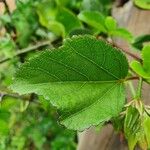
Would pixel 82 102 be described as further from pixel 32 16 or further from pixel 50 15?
pixel 32 16

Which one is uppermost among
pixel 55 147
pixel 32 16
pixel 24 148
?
pixel 32 16

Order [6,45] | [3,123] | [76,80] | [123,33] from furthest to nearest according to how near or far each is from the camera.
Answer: [6,45] < [123,33] < [3,123] < [76,80]

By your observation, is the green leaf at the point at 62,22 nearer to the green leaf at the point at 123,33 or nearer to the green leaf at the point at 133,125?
the green leaf at the point at 123,33

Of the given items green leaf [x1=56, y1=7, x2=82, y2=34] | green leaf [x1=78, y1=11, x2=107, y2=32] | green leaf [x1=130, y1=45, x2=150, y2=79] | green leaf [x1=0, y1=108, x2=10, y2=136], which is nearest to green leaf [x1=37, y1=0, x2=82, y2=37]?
green leaf [x1=56, y1=7, x2=82, y2=34]

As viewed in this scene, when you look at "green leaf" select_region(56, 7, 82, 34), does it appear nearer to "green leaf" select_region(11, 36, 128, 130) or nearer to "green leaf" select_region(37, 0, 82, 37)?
"green leaf" select_region(37, 0, 82, 37)

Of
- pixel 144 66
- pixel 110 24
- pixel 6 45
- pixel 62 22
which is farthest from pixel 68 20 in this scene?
pixel 144 66

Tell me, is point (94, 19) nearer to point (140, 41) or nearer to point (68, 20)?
point (140, 41)

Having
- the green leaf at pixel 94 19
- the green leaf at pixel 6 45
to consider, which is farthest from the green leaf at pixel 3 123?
the green leaf at pixel 6 45

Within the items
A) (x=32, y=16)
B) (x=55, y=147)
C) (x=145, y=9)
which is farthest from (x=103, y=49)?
(x=32, y=16)
